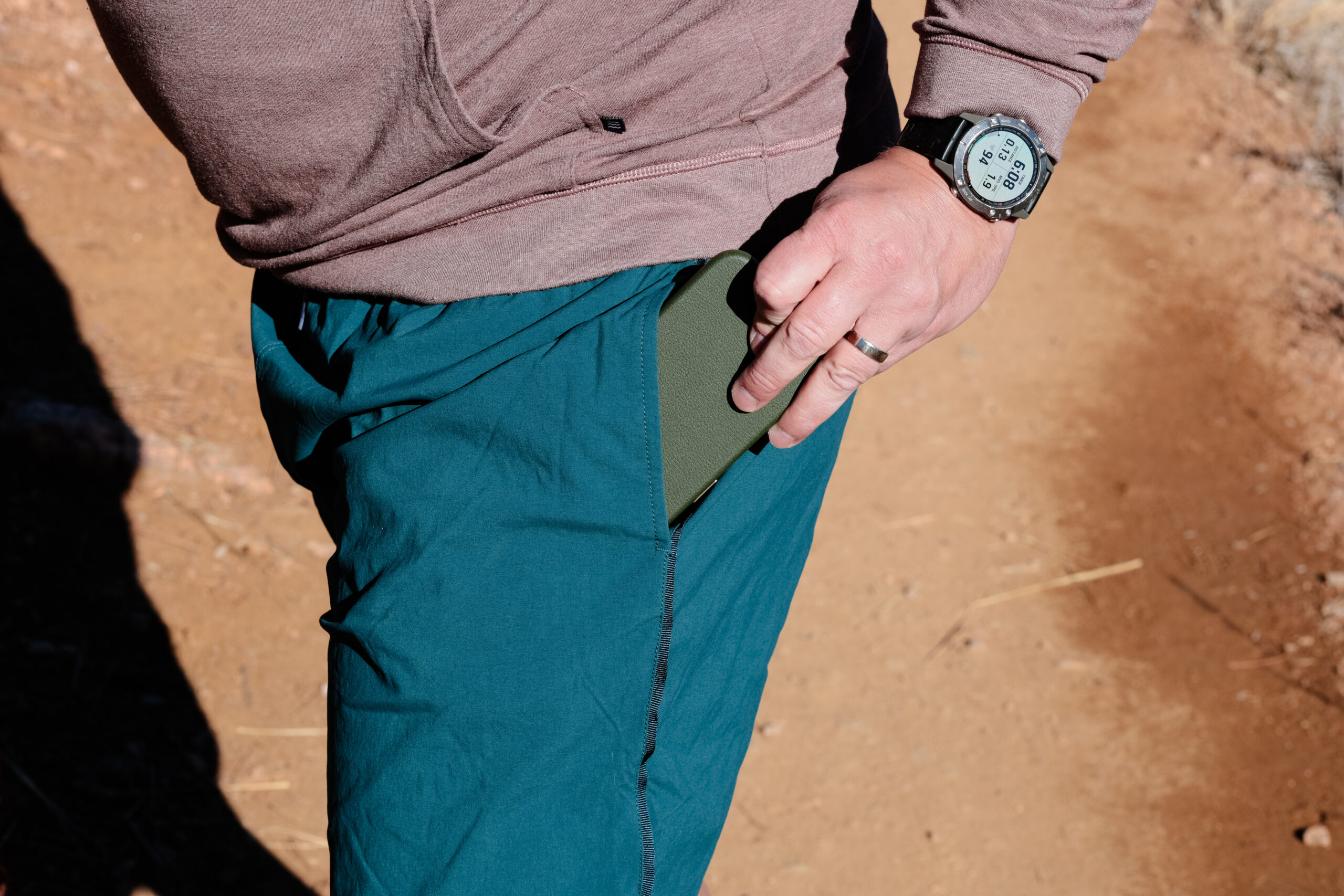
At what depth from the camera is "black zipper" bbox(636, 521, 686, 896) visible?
0.92m

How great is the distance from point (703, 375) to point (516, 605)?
0.28 m

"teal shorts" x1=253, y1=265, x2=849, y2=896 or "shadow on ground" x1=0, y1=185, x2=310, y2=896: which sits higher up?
"teal shorts" x1=253, y1=265, x2=849, y2=896

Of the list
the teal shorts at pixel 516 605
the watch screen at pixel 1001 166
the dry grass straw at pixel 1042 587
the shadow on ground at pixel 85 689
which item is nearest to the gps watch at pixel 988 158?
the watch screen at pixel 1001 166

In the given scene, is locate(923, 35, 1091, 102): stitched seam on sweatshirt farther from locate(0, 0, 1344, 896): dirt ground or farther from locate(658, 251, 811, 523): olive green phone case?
locate(0, 0, 1344, 896): dirt ground

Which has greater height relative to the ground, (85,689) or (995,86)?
(995,86)

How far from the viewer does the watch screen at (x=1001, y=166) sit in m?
0.96

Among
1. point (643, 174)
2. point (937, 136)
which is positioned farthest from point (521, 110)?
point (937, 136)

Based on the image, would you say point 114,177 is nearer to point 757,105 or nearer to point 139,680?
point 139,680

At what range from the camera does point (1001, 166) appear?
98 centimetres

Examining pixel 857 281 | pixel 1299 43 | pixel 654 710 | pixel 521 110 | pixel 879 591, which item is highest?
pixel 521 110

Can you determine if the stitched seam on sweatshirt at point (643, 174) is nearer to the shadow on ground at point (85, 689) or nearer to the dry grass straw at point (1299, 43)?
the shadow on ground at point (85, 689)

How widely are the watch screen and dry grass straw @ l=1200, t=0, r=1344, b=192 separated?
195 inches

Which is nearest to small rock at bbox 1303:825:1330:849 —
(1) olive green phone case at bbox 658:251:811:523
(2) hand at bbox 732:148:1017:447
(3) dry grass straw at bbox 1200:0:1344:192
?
(2) hand at bbox 732:148:1017:447

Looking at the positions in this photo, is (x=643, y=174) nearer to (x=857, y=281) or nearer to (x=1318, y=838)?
(x=857, y=281)
